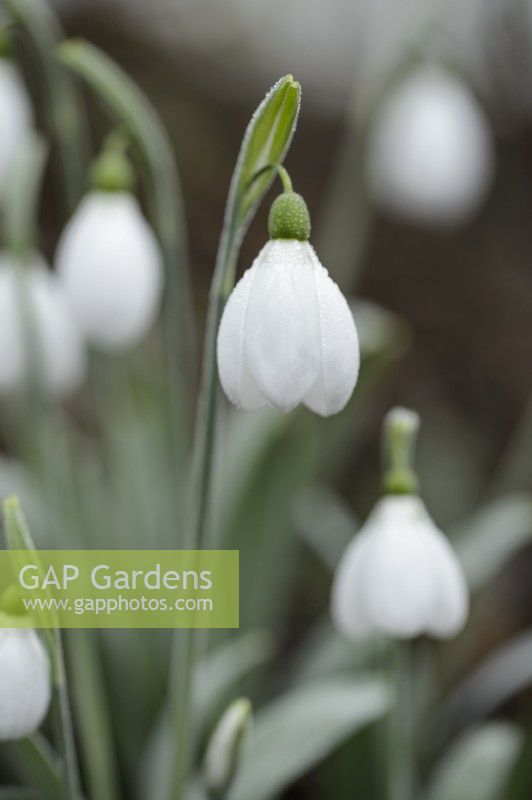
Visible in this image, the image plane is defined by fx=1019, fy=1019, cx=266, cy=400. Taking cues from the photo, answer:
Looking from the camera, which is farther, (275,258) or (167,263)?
(167,263)

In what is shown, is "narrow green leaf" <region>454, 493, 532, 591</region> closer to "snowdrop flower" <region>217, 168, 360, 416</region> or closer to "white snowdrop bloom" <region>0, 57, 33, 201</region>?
"snowdrop flower" <region>217, 168, 360, 416</region>

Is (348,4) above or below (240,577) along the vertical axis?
above

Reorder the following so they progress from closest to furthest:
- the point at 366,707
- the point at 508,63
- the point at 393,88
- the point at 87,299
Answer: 1. the point at 366,707
2. the point at 87,299
3. the point at 393,88
4. the point at 508,63

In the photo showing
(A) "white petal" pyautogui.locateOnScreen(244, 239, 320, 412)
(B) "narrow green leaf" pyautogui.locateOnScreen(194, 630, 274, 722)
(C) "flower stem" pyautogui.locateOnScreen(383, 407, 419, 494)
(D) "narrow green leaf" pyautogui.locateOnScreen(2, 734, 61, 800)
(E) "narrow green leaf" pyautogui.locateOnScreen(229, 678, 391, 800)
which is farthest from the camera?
(B) "narrow green leaf" pyautogui.locateOnScreen(194, 630, 274, 722)

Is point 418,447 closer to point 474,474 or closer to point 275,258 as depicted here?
point 474,474

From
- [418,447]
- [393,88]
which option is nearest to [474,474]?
[418,447]

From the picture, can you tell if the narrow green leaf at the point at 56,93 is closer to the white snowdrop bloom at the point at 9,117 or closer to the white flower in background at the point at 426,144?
the white snowdrop bloom at the point at 9,117

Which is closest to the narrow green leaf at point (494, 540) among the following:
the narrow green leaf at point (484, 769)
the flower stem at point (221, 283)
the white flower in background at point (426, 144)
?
the narrow green leaf at point (484, 769)

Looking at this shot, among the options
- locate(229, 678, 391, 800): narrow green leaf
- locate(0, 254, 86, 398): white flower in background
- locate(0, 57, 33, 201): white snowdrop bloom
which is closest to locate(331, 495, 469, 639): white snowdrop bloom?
locate(229, 678, 391, 800): narrow green leaf
